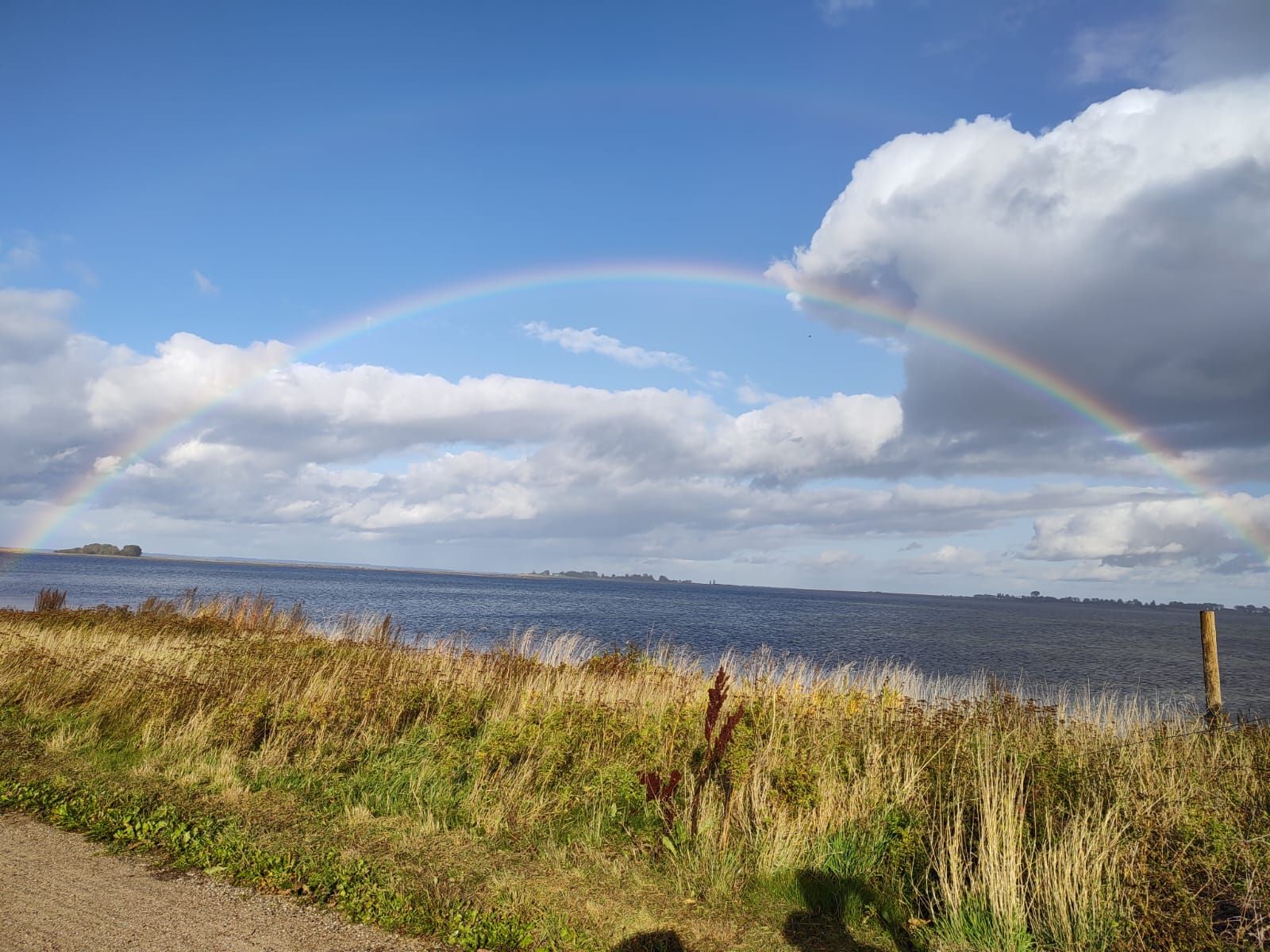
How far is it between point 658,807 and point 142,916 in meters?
3.95

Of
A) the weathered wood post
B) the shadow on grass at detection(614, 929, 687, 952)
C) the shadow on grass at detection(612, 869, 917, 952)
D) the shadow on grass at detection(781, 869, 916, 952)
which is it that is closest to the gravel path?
the shadow on grass at detection(614, 929, 687, 952)

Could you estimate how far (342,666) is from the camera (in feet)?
40.4

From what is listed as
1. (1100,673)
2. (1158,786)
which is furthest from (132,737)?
(1100,673)

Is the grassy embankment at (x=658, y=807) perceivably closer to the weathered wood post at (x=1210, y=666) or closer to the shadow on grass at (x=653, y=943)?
the shadow on grass at (x=653, y=943)

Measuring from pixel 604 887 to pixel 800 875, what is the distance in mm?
1567

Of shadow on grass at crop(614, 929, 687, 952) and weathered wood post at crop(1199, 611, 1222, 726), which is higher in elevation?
weathered wood post at crop(1199, 611, 1222, 726)

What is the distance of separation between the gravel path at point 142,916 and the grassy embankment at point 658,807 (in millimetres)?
249

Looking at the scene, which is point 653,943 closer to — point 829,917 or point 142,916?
point 829,917

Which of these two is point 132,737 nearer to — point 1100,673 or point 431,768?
point 431,768

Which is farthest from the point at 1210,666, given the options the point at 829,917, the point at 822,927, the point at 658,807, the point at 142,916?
the point at 142,916

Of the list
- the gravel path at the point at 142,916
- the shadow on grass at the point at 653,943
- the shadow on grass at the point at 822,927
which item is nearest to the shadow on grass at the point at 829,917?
the shadow on grass at the point at 822,927

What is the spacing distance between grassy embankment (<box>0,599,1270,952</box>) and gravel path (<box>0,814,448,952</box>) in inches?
9.8

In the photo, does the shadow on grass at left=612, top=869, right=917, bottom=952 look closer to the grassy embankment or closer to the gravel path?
the grassy embankment

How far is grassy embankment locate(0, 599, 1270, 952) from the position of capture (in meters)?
5.35
